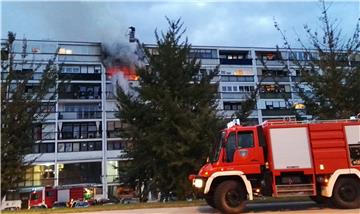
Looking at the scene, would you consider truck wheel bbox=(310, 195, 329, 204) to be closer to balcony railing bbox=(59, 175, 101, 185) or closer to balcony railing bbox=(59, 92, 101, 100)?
balcony railing bbox=(59, 175, 101, 185)

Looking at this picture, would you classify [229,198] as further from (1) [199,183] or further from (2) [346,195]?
(2) [346,195]

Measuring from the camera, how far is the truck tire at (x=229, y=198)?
1431 centimetres

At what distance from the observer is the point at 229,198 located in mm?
14406

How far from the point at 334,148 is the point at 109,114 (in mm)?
56020

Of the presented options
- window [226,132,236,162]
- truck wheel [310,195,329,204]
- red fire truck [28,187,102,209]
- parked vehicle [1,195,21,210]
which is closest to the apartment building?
red fire truck [28,187,102,209]

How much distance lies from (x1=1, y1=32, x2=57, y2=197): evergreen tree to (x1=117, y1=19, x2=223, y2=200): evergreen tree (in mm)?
4483

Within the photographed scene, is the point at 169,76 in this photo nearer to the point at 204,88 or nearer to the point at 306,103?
the point at 204,88

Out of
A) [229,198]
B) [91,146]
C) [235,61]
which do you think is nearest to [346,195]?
[229,198]

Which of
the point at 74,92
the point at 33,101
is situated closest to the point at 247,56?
the point at 74,92

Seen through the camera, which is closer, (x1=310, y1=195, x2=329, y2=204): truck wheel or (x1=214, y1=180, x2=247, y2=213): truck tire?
(x1=214, y1=180, x2=247, y2=213): truck tire

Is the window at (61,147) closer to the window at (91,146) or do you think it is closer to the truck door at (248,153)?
the window at (91,146)

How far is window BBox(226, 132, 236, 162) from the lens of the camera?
1477 cm

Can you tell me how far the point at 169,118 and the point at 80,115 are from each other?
4888cm

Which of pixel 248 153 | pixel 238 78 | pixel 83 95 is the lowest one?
pixel 248 153
